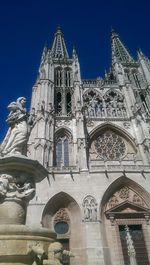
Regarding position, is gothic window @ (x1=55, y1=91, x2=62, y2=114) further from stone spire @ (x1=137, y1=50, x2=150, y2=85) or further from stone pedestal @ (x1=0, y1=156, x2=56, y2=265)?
stone pedestal @ (x1=0, y1=156, x2=56, y2=265)

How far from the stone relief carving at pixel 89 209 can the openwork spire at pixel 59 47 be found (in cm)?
2081

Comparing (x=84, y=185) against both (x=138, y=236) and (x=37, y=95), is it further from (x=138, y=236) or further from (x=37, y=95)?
(x=37, y=95)

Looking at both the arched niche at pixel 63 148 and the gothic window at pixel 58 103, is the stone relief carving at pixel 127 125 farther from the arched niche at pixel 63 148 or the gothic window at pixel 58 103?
the gothic window at pixel 58 103

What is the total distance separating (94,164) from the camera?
1795 centimetres

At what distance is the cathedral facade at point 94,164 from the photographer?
13.4m

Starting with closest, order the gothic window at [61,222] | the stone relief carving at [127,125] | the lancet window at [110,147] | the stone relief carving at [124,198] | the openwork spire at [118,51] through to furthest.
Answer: the gothic window at [61,222] → the stone relief carving at [124,198] → the lancet window at [110,147] → the stone relief carving at [127,125] → the openwork spire at [118,51]

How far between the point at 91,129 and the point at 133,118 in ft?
13.6

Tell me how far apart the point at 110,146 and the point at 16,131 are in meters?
15.6

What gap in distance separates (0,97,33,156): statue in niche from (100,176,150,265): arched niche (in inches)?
399

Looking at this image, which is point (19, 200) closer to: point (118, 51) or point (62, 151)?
point (62, 151)

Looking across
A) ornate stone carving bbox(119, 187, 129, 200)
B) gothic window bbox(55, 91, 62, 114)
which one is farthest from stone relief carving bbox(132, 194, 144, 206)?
gothic window bbox(55, 91, 62, 114)

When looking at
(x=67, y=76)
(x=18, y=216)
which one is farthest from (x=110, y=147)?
(x=18, y=216)

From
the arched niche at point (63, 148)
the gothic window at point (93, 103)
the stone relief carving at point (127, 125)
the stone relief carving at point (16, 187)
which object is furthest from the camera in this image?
the gothic window at point (93, 103)

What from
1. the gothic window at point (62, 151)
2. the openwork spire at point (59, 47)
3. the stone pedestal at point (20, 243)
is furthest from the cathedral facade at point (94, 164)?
the stone pedestal at point (20, 243)
